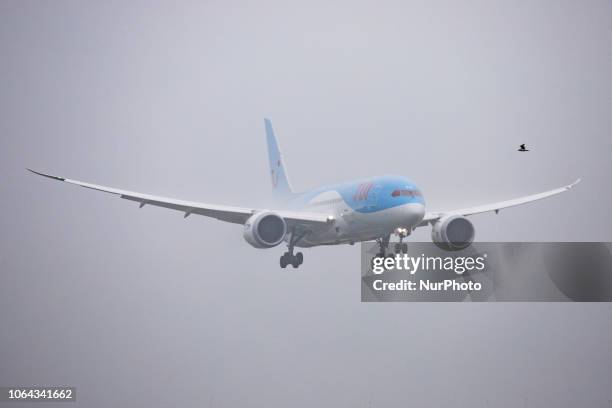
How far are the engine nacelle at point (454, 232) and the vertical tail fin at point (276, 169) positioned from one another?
20.2m

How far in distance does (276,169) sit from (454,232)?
92.8ft

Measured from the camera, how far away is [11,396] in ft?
290

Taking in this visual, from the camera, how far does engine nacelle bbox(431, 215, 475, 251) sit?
61.8 metres

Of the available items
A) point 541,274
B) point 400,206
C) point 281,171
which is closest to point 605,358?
point 541,274

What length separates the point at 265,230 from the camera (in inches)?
2345

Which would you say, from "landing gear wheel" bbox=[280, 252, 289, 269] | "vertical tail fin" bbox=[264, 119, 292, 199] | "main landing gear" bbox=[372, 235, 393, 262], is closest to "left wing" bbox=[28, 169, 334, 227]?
"main landing gear" bbox=[372, 235, 393, 262]

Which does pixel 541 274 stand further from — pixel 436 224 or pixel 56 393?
pixel 56 393

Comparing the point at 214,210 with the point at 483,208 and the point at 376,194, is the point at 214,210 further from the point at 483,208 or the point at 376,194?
the point at 483,208

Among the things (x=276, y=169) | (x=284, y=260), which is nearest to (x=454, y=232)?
(x=284, y=260)

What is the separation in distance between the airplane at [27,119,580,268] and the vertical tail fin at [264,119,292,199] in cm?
1416

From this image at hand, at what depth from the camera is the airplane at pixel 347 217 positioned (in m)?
56.5

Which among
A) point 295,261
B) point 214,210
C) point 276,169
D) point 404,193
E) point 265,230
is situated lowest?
point 295,261

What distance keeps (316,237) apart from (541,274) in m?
16.5

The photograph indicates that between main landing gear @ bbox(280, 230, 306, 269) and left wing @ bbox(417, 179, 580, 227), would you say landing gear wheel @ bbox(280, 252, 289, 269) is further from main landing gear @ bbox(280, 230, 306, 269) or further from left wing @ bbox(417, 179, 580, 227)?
left wing @ bbox(417, 179, 580, 227)
